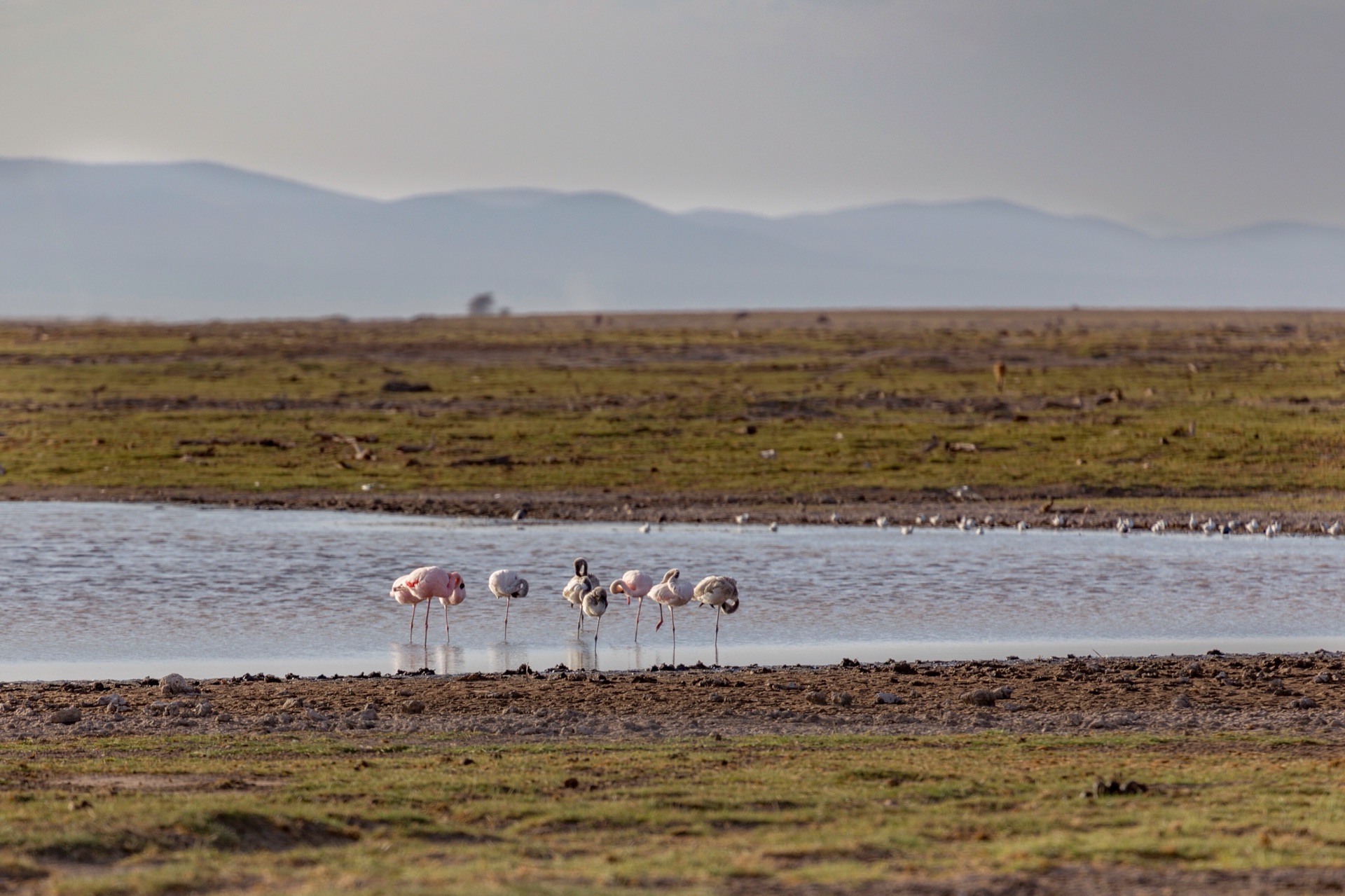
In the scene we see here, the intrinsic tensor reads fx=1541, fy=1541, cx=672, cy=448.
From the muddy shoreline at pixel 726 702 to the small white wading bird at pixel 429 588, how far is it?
2061 mm

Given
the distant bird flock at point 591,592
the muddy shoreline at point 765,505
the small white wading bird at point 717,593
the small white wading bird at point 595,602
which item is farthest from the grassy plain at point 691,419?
the small white wading bird at point 595,602

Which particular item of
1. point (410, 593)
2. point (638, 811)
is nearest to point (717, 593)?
point (410, 593)

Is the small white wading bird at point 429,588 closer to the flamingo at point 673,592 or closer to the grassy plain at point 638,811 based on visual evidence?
the flamingo at point 673,592

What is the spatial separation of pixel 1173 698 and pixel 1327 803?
137 inches

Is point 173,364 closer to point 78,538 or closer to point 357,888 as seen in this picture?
point 78,538

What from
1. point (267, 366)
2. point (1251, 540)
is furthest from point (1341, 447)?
point (267, 366)

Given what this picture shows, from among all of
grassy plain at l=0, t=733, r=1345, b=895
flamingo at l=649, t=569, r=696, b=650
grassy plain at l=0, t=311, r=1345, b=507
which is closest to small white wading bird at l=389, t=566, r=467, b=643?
flamingo at l=649, t=569, r=696, b=650

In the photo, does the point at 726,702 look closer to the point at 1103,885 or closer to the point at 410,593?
the point at 410,593

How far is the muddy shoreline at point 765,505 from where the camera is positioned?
2391cm

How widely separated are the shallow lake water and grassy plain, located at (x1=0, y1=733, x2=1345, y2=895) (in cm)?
403

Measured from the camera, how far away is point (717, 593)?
1487 centimetres

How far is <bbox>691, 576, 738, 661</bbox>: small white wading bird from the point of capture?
14.8 m

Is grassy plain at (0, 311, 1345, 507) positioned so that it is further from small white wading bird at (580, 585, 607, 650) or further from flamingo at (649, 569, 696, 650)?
small white wading bird at (580, 585, 607, 650)

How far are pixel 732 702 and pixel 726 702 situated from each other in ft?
0.14
